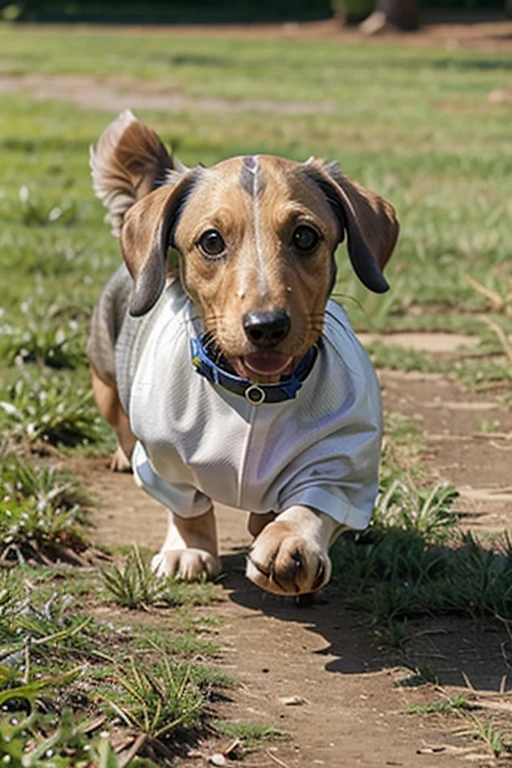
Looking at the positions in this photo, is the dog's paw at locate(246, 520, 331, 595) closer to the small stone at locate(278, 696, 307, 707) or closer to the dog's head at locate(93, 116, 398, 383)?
the small stone at locate(278, 696, 307, 707)

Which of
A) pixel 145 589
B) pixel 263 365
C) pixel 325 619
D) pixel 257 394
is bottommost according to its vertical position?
pixel 325 619

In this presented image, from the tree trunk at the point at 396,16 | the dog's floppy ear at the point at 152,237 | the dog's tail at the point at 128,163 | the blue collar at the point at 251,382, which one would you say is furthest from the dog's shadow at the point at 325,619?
the tree trunk at the point at 396,16

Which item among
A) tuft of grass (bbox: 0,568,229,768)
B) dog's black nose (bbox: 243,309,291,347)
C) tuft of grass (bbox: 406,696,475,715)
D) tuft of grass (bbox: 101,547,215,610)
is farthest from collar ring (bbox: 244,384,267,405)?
tuft of grass (bbox: 406,696,475,715)

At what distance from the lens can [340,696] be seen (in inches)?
150

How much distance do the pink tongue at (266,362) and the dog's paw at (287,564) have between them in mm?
418

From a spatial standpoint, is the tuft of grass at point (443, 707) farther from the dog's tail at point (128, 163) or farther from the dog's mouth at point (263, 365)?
the dog's tail at point (128, 163)

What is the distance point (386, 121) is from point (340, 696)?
494 inches

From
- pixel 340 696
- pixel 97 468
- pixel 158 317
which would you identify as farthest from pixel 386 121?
pixel 340 696

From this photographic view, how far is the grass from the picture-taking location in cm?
339

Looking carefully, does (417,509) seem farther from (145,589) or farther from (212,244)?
(212,244)

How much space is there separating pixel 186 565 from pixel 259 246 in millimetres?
1149

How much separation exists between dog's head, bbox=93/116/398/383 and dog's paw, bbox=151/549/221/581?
2.56 feet

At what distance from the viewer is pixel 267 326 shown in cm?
386

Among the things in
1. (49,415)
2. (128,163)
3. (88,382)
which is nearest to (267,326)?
(128,163)
